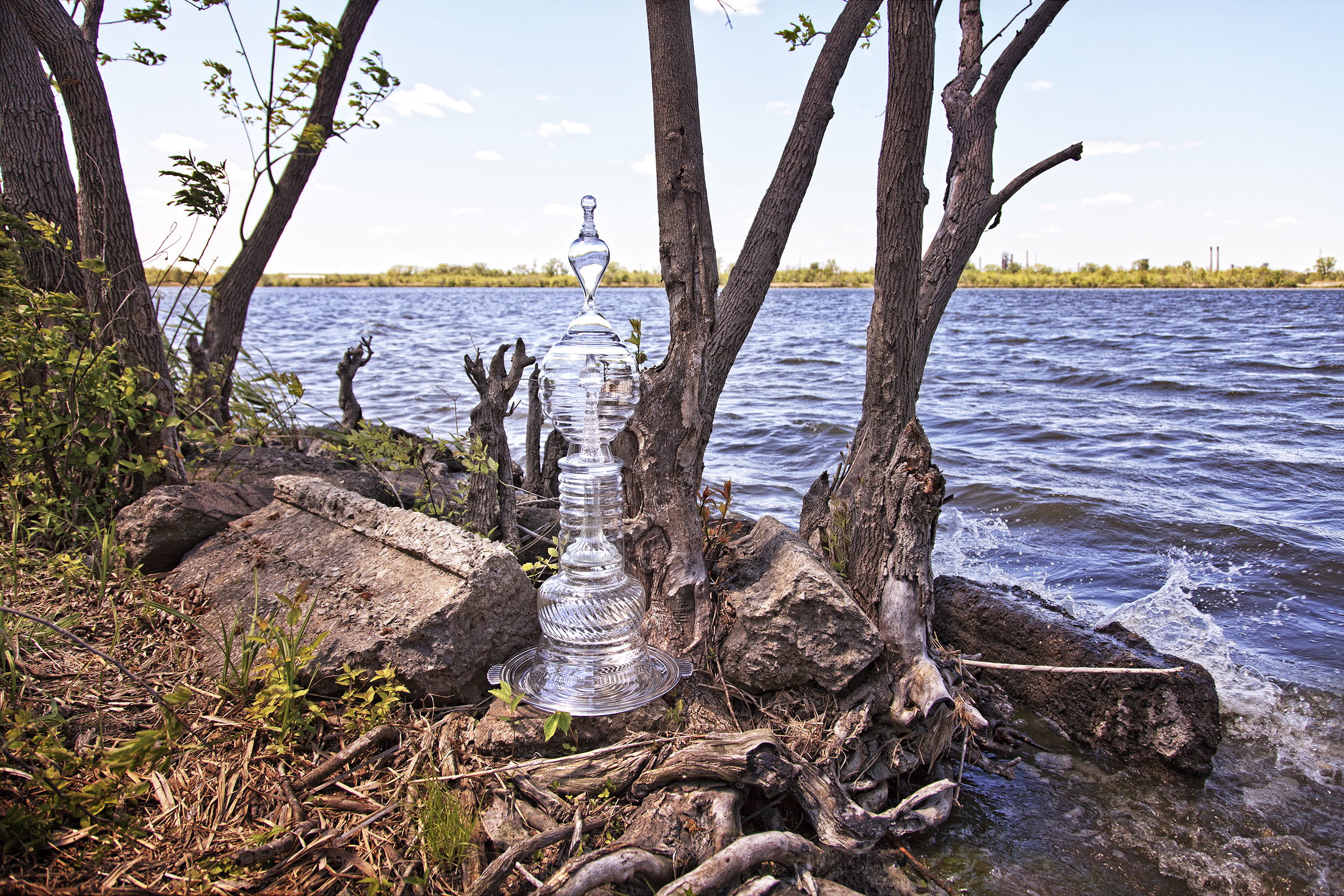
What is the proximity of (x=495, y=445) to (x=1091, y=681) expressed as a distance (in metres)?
3.00

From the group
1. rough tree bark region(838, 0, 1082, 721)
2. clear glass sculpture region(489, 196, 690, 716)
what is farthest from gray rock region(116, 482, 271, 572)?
rough tree bark region(838, 0, 1082, 721)

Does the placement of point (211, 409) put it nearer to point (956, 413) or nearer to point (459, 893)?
point (459, 893)

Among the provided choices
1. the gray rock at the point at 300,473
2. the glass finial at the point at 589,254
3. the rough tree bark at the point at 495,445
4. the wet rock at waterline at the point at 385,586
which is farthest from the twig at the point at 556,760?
the gray rock at the point at 300,473

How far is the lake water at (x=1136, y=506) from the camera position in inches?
113

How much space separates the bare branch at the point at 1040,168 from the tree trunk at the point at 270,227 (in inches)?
155

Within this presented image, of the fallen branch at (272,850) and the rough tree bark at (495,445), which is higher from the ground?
the rough tree bark at (495,445)

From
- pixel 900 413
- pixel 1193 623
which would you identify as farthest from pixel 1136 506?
pixel 900 413

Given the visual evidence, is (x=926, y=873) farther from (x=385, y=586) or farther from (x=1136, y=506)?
(x=1136, y=506)

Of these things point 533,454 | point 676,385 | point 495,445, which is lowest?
point 533,454

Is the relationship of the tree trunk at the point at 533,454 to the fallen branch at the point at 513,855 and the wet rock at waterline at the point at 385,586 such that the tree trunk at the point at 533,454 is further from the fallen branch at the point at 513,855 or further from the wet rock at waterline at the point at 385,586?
the fallen branch at the point at 513,855

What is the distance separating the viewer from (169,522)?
3287 mm

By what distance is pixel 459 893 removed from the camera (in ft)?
6.45

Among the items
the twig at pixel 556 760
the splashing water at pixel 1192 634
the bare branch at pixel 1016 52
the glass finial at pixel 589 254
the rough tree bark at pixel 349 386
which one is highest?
the bare branch at pixel 1016 52

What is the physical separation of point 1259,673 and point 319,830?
4.83m
